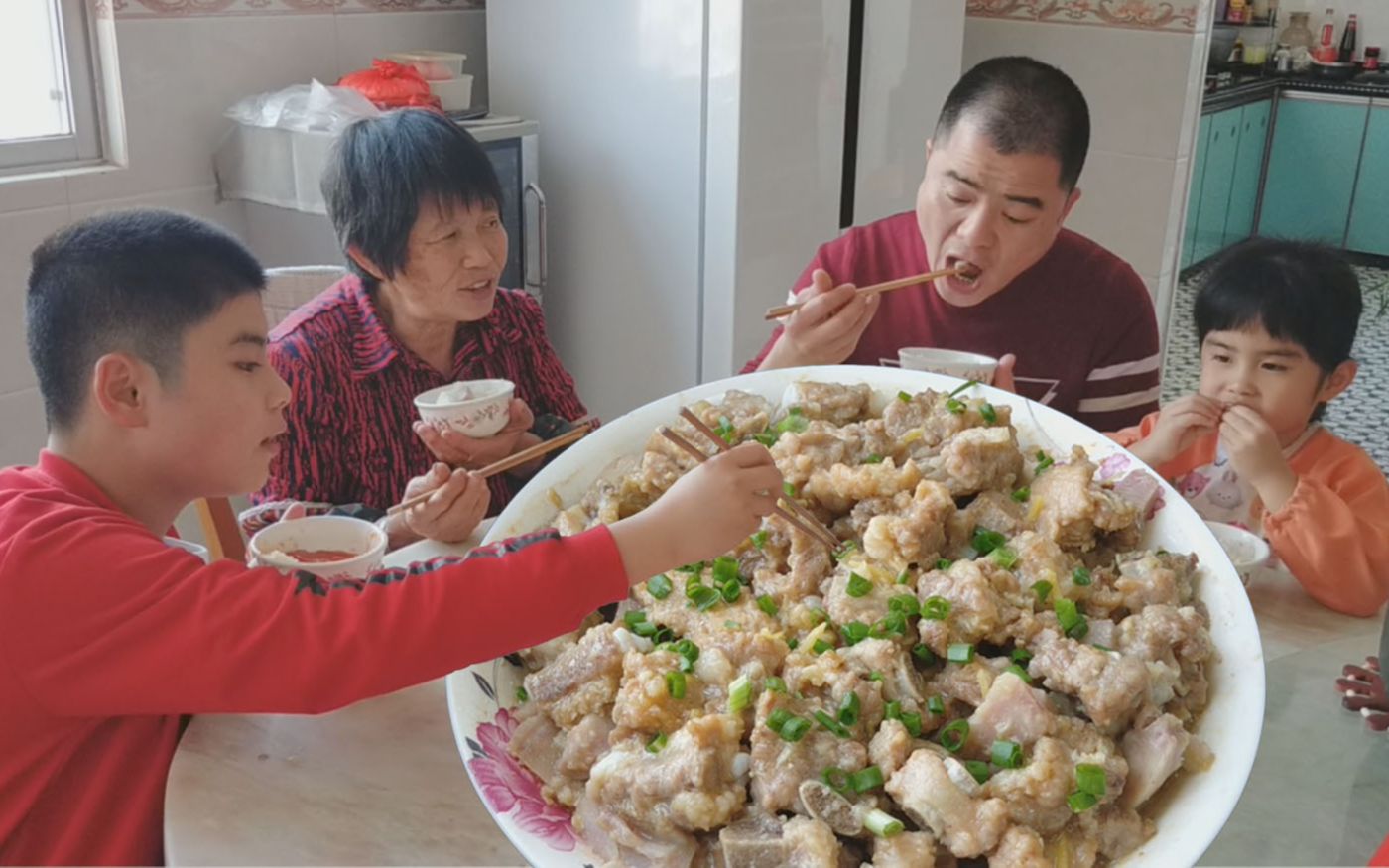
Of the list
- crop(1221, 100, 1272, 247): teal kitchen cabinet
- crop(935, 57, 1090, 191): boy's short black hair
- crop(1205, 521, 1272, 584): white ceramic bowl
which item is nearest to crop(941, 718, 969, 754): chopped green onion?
crop(1205, 521, 1272, 584): white ceramic bowl

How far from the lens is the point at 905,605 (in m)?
1.09

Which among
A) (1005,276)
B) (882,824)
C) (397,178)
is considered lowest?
(882,824)

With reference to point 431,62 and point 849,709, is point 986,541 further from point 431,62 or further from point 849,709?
point 431,62

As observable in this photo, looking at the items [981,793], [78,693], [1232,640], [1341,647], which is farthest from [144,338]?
[1341,647]

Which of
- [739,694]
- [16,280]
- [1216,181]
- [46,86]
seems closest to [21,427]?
[16,280]

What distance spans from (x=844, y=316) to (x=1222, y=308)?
1.91 feet

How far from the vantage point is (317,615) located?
3.38ft

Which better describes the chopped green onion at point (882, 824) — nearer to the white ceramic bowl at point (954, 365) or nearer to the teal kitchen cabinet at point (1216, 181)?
the white ceramic bowl at point (954, 365)

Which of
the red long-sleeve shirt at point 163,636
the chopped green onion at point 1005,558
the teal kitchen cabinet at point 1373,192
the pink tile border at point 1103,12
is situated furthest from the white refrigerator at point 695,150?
the teal kitchen cabinet at point 1373,192

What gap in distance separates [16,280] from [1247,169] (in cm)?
636

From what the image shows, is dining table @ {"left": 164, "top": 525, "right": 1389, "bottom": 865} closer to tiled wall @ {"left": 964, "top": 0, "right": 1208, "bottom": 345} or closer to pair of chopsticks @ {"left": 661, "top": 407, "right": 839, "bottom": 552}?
pair of chopsticks @ {"left": 661, "top": 407, "right": 839, "bottom": 552}

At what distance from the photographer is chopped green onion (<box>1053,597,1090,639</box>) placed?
3.54ft

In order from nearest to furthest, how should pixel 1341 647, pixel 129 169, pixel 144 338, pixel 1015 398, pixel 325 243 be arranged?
1. pixel 144 338
2. pixel 1341 647
3. pixel 1015 398
4. pixel 129 169
5. pixel 325 243

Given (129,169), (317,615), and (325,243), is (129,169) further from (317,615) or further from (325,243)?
(317,615)
